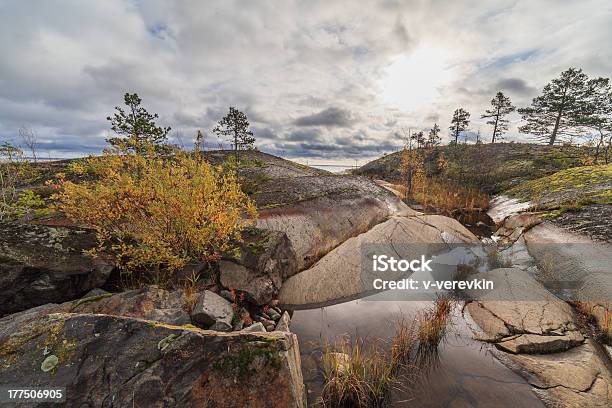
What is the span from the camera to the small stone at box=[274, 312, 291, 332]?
22.9 feet

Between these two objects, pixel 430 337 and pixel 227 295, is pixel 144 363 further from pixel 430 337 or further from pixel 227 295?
pixel 430 337

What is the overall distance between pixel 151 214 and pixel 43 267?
2456 mm

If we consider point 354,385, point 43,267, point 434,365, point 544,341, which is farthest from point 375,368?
point 43,267

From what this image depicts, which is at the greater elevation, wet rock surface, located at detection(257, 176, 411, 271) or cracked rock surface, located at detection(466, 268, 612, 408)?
wet rock surface, located at detection(257, 176, 411, 271)

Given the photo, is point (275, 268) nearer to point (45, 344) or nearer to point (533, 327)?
point (45, 344)

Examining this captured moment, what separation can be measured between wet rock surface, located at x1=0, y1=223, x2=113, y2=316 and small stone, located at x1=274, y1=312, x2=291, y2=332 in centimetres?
475

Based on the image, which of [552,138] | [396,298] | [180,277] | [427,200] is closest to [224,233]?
[180,277]

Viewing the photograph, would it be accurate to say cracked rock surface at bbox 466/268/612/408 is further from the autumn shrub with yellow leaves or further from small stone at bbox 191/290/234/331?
the autumn shrub with yellow leaves

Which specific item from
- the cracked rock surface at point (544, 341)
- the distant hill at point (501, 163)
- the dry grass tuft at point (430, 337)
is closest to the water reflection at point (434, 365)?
the dry grass tuft at point (430, 337)

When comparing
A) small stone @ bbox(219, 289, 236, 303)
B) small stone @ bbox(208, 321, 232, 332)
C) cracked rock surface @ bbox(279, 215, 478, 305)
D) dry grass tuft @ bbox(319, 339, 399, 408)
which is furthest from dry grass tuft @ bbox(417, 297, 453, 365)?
small stone @ bbox(219, 289, 236, 303)

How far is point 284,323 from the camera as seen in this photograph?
7121mm

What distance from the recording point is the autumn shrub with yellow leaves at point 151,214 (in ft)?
22.3

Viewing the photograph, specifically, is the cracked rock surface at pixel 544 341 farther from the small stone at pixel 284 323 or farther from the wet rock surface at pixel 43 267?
the wet rock surface at pixel 43 267

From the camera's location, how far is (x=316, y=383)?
5469 mm
